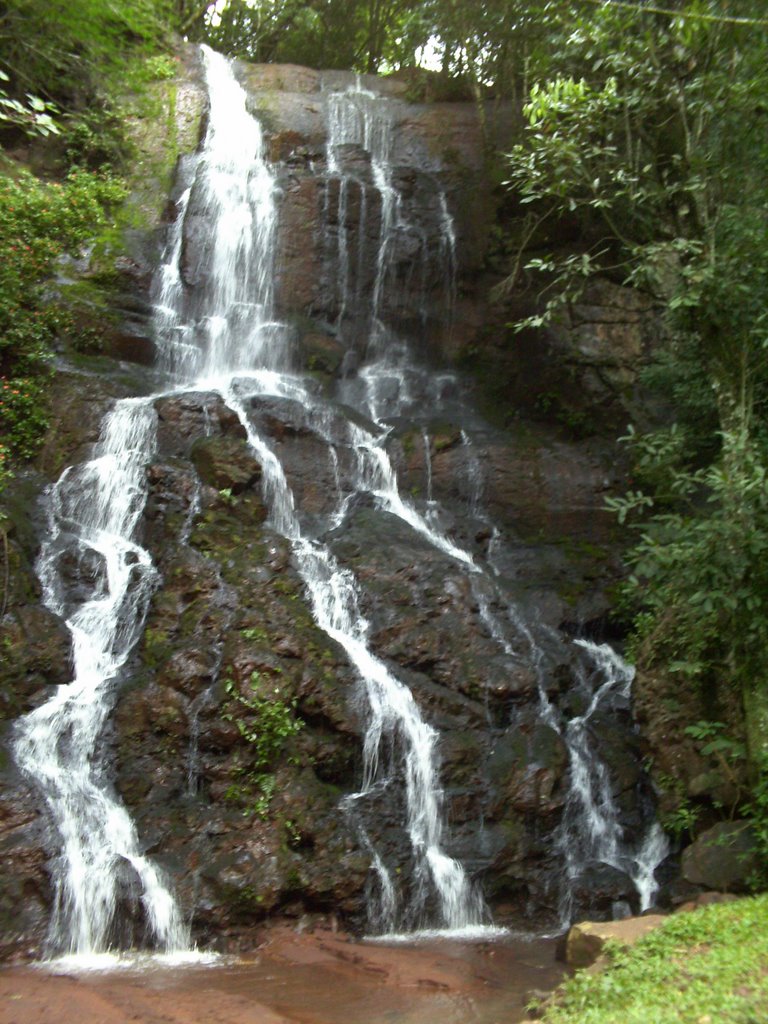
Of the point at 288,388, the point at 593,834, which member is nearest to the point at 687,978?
the point at 593,834

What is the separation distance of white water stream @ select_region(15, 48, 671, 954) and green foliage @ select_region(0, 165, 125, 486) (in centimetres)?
107

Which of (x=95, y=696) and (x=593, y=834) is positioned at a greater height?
(x=95, y=696)

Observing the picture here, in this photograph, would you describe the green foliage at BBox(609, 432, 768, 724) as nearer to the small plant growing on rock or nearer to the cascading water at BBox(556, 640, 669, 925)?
the cascading water at BBox(556, 640, 669, 925)

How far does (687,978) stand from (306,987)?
2898mm

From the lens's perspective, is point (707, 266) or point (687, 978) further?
point (707, 266)

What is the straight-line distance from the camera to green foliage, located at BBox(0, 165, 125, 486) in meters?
12.6

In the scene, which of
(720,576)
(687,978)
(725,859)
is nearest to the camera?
(687,978)

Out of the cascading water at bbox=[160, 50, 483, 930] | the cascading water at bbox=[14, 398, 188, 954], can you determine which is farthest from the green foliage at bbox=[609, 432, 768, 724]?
the cascading water at bbox=[14, 398, 188, 954]

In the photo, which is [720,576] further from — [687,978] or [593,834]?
[687,978]

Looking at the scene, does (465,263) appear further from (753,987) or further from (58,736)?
(753,987)

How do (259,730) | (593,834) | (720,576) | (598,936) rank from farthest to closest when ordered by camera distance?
(593,834) < (259,730) < (720,576) < (598,936)

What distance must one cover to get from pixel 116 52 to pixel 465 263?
7.45m

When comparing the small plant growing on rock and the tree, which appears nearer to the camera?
the tree

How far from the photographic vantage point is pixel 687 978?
19.2ft
